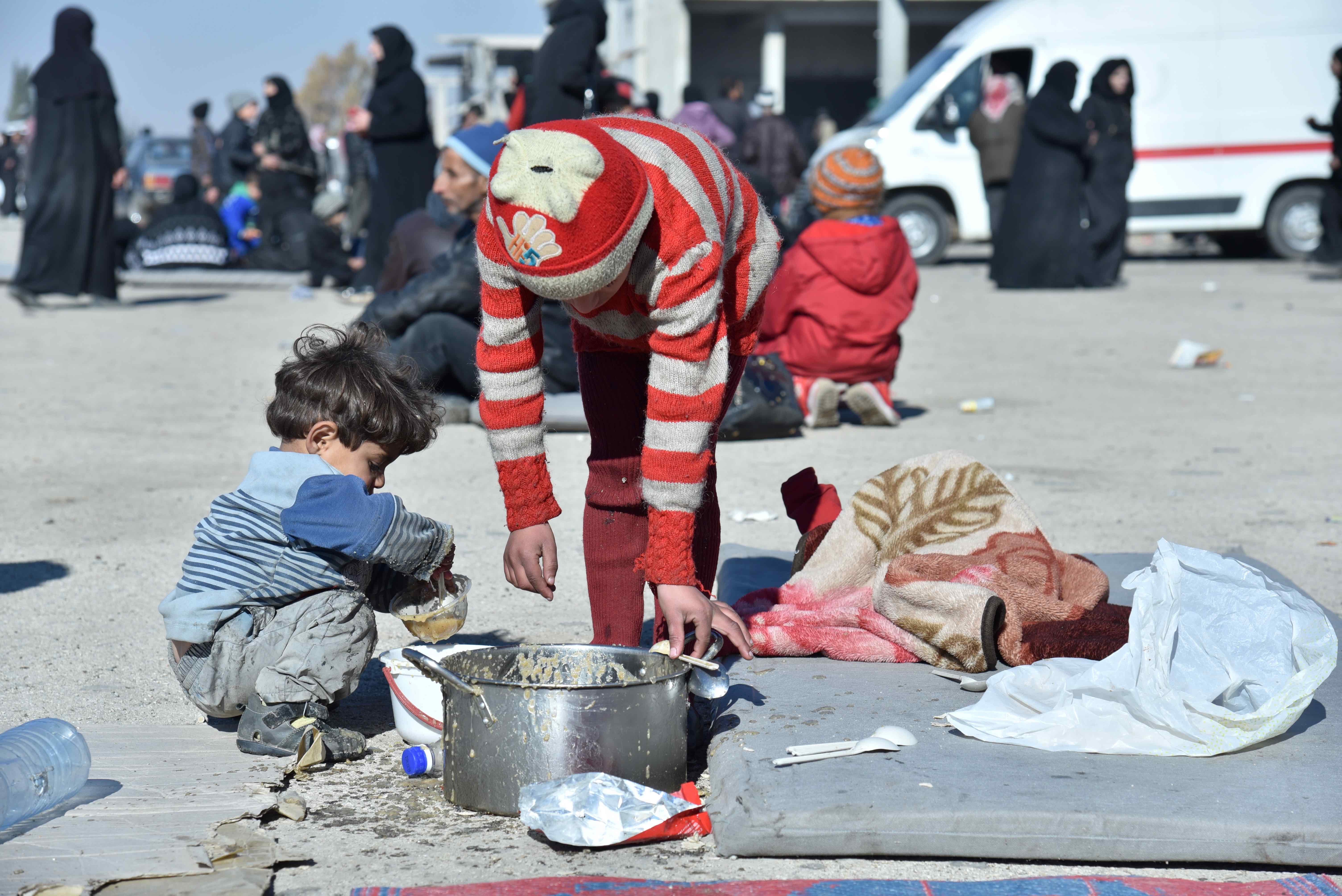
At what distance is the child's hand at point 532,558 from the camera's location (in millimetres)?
2797

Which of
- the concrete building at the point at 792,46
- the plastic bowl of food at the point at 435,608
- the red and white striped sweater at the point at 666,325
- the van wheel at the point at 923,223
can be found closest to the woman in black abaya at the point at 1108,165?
the van wheel at the point at 923,223

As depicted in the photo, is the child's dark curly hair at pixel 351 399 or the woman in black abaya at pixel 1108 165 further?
the woman in black abaya at pixel 1108 165

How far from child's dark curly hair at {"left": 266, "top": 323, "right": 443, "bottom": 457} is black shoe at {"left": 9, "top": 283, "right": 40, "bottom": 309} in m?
10.3

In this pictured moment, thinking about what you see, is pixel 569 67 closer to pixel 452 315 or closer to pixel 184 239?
pixel 452 315

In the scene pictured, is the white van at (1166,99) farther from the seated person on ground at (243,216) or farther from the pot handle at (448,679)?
the pot handle at (448,679)

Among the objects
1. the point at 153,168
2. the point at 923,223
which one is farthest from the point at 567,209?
the point at 153,168

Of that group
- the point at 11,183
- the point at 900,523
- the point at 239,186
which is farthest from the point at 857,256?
the point at 11,183

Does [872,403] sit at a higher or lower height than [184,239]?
lower

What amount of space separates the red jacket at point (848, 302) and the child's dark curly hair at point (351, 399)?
383 cm

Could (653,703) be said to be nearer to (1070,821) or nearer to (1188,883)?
(1070,821)

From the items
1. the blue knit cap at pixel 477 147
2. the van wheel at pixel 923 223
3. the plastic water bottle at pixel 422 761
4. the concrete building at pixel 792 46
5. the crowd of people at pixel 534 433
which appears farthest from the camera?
the concrete building at pixel 792 46

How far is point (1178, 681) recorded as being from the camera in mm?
2723

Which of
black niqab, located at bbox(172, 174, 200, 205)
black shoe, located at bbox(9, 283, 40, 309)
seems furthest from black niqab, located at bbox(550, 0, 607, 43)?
black niqab, located at bbox(172, 174, 200, 205)

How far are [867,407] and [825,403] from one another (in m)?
0.20
